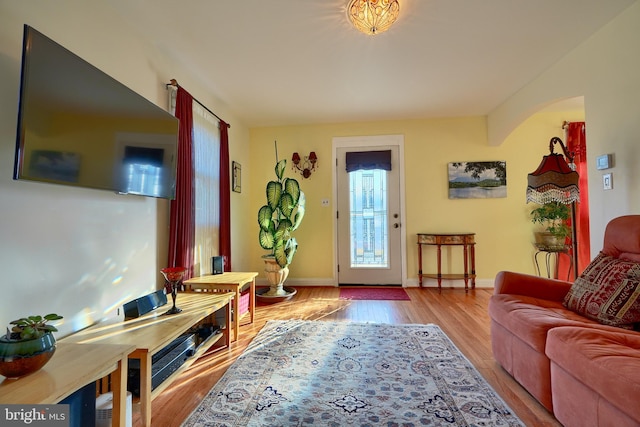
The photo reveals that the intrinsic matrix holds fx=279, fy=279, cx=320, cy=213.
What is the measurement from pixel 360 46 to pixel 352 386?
2444 millimetres

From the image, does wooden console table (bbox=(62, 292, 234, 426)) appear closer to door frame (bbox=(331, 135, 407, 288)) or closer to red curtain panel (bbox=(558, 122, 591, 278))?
door frame (bbox=(331, 135, 407, 288))

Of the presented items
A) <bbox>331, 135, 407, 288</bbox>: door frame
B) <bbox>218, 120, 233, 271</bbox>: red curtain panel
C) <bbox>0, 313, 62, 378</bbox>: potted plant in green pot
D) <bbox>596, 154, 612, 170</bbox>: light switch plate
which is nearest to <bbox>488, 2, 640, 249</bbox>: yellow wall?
<bbox>596, 154, 612, 170</bbox>: light switch plate

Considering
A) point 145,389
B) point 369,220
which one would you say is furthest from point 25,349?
point 369,220

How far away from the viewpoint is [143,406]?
4.17ft

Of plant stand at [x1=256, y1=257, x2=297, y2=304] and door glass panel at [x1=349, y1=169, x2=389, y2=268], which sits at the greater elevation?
door glass panel at [x1=349, y1=169, x2=389, y2=268]

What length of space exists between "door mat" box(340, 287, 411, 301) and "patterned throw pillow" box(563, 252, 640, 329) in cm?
192

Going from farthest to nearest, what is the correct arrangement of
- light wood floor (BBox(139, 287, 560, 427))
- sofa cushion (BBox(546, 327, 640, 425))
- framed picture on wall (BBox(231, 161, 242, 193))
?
framed picture on wall (BBox(231, 161, 242, 193))
light wood floor (BBox(139, 287, 560, 427))
sofa cushion (BBox(546, 327, 640, 425))

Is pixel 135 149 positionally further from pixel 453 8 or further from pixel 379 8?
pixel 453 8

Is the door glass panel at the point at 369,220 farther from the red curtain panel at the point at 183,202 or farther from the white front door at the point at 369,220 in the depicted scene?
the red curtain panel at the point at 183,202

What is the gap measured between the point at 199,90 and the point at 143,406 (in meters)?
2.68

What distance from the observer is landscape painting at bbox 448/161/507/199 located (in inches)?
153

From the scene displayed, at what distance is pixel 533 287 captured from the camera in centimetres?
193

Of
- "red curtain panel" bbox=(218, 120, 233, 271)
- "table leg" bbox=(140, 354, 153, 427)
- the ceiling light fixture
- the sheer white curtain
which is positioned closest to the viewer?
"table leg" bbox=(140, 354, 153, 427)

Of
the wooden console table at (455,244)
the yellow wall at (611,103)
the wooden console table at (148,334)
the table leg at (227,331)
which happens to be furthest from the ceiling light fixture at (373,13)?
the wooden console table at (455,244)
